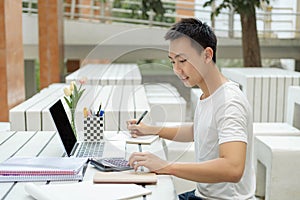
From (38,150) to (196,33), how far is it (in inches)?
36.1

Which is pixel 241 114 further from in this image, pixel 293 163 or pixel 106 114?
pixel 293 163

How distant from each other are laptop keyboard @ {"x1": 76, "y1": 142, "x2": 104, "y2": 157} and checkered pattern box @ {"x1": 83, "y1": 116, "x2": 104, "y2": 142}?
4cm

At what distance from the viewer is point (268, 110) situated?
5352mm

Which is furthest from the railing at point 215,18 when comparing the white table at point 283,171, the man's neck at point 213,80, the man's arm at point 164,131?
the man's neck at point 213,80

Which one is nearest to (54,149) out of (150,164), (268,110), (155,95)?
(150,164)

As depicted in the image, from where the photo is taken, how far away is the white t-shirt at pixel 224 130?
158 centimetres

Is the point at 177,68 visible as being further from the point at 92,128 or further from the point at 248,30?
the point at 248,30

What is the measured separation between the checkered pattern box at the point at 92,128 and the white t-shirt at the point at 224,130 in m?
0.60

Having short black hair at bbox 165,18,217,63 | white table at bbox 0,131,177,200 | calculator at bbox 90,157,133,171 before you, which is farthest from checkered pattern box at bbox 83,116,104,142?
short black hair at bbox 165,18,217,63

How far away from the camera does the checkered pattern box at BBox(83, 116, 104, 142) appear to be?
7.30 feet

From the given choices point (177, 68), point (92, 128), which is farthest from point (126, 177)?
point (92, 128)

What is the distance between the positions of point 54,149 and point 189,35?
2.84 ft

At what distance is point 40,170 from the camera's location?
Result: 5.41ft

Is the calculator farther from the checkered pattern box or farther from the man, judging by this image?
the checkered pattern box
